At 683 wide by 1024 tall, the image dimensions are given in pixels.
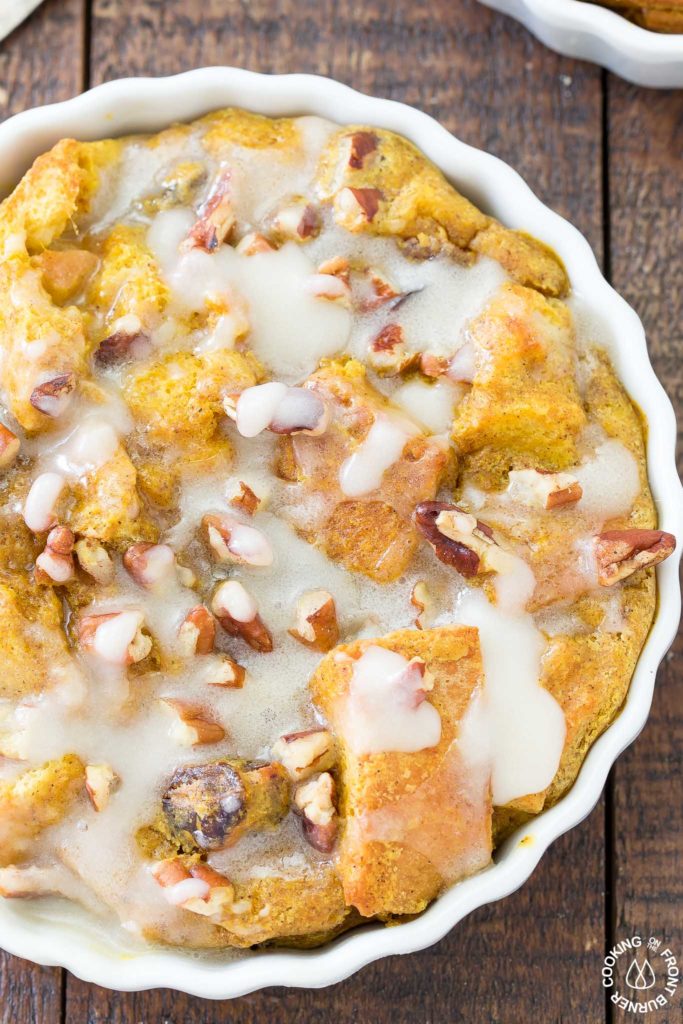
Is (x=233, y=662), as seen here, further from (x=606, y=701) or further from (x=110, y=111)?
(x=110, y=111)

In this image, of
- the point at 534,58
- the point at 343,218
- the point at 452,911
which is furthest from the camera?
Answer: the point at 534,58

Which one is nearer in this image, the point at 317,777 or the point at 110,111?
the point at 317,777

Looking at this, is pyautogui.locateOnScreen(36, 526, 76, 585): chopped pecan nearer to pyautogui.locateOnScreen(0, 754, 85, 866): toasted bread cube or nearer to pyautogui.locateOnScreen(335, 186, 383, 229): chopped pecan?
pyautogui.locateOnScreen(0, 754, 85, 866): toasted bread cube

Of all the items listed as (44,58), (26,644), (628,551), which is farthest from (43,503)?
(44,58)

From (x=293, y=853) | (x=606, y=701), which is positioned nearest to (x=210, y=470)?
(x=293, y=853)

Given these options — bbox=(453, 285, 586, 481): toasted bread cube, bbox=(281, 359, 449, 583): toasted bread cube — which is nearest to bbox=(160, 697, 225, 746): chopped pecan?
bbox=(281, 359, 449, 583): toasted bread cube

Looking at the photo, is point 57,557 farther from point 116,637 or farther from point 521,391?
point 521,391
